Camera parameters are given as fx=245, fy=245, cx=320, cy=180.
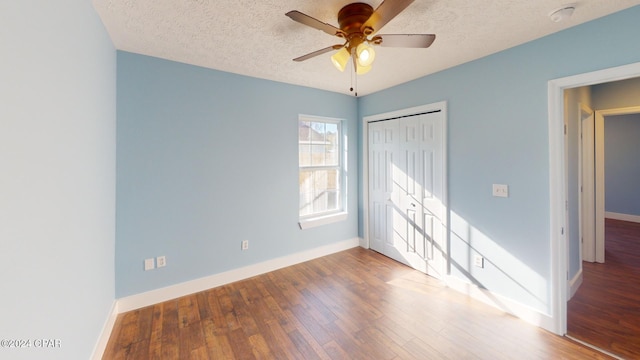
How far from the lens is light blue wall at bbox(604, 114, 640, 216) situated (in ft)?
16.9

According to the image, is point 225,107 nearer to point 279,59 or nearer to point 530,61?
point 279,59

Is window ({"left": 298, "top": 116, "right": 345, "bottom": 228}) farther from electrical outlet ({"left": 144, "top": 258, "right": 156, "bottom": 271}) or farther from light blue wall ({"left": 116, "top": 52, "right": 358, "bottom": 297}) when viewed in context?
electrical outlet ({"left": 144, "top": 258, "right": 156, "bottom": 271})

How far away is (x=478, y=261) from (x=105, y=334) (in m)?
3.50

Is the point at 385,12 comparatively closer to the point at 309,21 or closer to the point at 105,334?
the point at 309,21

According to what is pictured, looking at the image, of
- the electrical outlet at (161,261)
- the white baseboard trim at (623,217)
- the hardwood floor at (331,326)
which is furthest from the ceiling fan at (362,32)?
the white baseboard trim at (623,217)

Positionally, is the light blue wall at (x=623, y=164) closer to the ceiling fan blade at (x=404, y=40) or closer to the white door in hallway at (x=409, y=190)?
the white door in hallway at (x=409, y=190)

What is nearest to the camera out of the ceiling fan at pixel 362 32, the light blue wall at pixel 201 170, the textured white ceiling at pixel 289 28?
the ceiling fan at pixel 362 32

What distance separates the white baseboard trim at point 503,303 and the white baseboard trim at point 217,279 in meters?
1.71

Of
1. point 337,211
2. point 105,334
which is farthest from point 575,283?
point 105,334

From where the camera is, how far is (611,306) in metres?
2.36

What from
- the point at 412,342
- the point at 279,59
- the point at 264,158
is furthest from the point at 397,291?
the point at 279,59

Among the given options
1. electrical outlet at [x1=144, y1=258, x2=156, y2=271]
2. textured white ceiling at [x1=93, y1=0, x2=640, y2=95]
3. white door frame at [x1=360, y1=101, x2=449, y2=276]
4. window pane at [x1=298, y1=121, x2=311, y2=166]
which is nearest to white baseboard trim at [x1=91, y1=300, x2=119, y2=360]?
electrical outlet at [x1=144, y1=258, x2=156, y2=271]

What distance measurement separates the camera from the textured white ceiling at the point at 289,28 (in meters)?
1.72

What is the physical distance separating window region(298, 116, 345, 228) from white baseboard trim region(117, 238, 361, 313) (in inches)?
19.3
